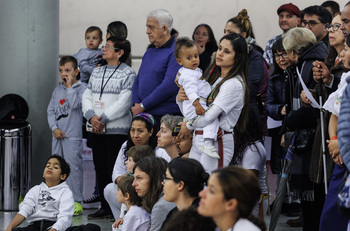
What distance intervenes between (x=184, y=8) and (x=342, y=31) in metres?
5.55

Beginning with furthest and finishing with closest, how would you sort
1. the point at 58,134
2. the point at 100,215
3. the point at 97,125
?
1. the point at 58,134
2. the point at 97,125
3. the point at 100,215

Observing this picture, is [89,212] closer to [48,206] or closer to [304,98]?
[48,206]

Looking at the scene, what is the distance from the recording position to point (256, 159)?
4.95 metres

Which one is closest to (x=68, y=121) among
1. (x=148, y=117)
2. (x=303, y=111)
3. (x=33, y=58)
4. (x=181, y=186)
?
(x=33, y=58)

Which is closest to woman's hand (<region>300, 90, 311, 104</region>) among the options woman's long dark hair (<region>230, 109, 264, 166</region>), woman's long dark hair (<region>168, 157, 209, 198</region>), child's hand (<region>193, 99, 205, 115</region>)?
woman's long dark hair (<region>230, 109, 264, 166</region>)

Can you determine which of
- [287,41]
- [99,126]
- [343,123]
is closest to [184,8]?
[99,126]

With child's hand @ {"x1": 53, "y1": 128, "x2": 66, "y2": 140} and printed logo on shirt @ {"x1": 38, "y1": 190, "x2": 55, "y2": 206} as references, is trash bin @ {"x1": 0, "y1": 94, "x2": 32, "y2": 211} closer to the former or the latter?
child's hand @ {"x1": 53, "y1": 128, "x2": 66, "y2": 140}

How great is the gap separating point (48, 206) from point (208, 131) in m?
1.47

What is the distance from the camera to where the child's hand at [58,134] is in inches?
267

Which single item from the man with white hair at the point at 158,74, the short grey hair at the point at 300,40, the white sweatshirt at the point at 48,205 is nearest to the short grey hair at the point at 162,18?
the man with white hair at the point at 158,74

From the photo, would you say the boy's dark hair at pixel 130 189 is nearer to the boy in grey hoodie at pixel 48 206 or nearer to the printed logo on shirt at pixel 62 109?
the boy in grey hoodie at pixel 48 206

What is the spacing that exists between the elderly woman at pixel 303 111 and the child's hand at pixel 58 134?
256cm

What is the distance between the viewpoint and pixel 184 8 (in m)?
9.79

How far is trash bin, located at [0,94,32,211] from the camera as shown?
664 cm
